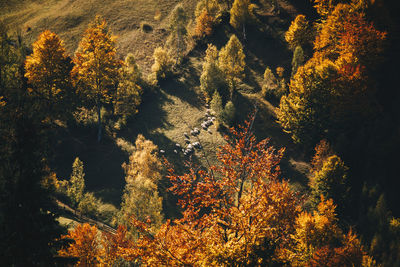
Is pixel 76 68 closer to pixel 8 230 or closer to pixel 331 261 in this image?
pixel 8 230

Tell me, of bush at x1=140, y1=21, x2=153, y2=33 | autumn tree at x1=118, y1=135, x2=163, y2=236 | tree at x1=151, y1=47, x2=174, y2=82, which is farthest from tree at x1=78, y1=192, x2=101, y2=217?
bush at x1=140, y1=21, x2=153, y2=33

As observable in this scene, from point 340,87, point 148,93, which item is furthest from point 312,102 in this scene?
point 148,93

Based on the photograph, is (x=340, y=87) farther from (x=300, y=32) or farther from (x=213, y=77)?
(x=213, y=77)

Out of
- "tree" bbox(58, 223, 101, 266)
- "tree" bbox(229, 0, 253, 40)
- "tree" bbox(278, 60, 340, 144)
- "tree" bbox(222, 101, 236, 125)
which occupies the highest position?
"tree" bbox(229, 0, 253, 40)

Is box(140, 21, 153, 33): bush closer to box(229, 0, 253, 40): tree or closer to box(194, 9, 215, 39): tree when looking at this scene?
box(194, 9, 215, 39): tree

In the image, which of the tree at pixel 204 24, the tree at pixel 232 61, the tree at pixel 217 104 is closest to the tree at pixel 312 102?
the tree at pixel 217 104
